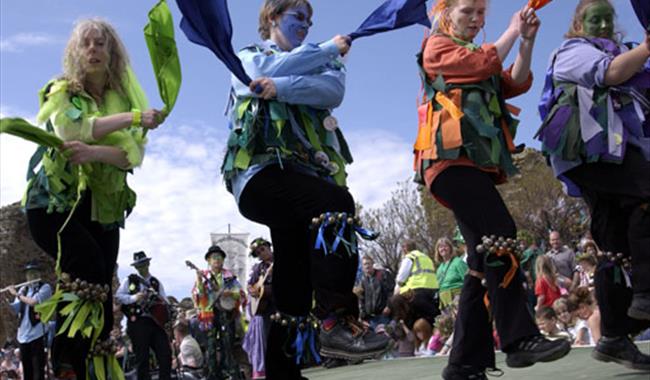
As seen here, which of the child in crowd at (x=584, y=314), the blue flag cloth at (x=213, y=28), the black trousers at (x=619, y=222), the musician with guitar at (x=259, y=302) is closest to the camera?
the blue flag cloth at (x=213, y=28)

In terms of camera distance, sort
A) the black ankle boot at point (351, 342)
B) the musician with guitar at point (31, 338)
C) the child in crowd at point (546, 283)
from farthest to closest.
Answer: the musician with guitar at point (31, 338), the child in crowd at point (546, 283), the black ankle boot at point (351, 342)

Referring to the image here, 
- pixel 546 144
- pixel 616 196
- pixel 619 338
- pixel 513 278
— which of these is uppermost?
pixel 546 144

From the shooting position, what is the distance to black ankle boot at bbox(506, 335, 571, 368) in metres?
3.19

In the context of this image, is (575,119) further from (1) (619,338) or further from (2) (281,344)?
(2) (281,344)

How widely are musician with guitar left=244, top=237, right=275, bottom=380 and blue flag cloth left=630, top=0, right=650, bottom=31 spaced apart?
627 cm

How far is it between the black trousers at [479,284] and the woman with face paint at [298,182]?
380mm

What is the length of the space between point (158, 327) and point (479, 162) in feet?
26.3

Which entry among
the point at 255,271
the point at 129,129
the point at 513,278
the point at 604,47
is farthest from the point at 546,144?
the point at 255,271

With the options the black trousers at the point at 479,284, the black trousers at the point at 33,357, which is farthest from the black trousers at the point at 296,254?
the black trousers at the point at 33,357

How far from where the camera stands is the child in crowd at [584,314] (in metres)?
7.94

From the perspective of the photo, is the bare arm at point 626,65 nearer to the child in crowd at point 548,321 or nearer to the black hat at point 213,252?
the child in crowd at point 548,321

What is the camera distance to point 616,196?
382cm

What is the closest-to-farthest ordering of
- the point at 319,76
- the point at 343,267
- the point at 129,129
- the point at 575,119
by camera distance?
the point at 343,267, the point at 319,76, the point at 575,119, the point at 129,129

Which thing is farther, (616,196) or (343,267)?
(616,196)
